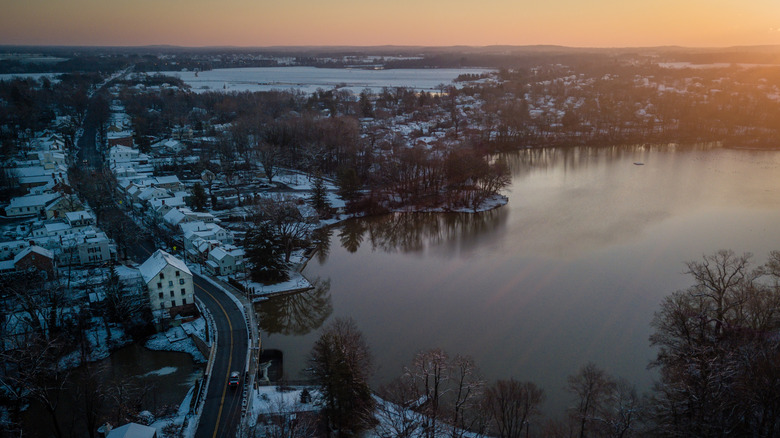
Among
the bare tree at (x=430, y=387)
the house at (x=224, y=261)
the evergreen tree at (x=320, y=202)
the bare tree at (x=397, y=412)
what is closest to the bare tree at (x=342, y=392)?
the bare tree at (x=397, y=412)

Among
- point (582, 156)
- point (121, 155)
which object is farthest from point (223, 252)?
point (582, 156)

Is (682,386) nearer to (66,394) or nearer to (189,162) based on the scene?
(66,394)

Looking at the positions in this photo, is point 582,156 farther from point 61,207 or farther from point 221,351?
point 61,207

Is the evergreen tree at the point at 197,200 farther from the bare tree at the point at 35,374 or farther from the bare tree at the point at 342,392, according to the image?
the bare tree at the point at 342,392

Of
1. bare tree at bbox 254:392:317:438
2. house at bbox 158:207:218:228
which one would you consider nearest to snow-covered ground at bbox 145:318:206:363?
bare tree at bbox 254:392:317:438

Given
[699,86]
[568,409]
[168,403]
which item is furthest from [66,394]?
[699,86]

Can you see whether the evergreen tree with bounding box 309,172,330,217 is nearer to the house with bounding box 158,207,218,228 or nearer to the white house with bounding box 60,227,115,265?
the house with bounding box 158,207,218,228
